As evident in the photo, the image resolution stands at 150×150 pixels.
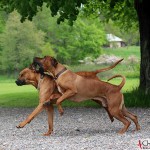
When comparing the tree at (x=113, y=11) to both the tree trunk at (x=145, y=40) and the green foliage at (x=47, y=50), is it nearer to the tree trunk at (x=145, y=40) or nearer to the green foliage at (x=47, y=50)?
the tree trunk at (x=145, y=40)

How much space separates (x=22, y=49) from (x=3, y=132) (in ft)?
176

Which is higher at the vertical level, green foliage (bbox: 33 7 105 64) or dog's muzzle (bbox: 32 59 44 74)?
dog's muzzle (bbox: 32 59 44 74)

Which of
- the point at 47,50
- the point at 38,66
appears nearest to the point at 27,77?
the point at 38,66

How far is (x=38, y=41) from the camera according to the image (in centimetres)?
6556

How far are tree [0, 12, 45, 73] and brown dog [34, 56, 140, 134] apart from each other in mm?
52394

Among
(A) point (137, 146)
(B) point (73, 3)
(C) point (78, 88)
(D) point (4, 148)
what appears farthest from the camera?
(B) point (73, 3)

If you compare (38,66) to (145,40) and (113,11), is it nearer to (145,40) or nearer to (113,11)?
(145,40)

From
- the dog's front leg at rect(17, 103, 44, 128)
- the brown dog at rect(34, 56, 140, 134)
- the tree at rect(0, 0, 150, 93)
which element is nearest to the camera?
the dog's front leg at rect(17, 103, 44, 128)

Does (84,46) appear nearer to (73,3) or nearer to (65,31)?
(65,31)

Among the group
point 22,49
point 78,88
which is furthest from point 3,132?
point 22,49

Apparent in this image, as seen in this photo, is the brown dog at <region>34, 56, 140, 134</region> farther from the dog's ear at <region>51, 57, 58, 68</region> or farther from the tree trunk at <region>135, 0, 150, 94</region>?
the tree trunk at <region>135, 0, 150, 94</region>

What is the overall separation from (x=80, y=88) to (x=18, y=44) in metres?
55.9

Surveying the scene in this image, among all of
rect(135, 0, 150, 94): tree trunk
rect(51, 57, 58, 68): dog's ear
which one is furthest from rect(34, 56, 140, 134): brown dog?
rect(135, 0, 150, 94): tree trunk

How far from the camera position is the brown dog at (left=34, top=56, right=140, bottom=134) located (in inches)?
359
